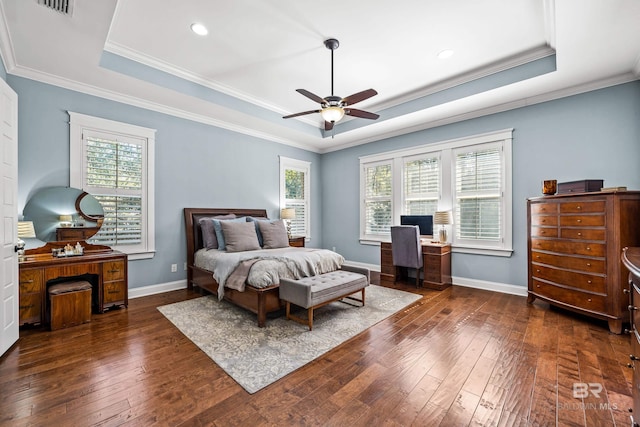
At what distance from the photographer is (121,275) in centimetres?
339

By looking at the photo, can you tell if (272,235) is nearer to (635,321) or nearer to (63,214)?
(63,214)

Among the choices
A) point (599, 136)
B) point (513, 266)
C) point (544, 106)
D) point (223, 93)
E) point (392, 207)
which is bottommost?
point (513, 266)

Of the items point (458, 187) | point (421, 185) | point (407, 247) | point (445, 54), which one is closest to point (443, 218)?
point (458, 187)

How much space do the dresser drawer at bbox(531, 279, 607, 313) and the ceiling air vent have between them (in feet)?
17.8

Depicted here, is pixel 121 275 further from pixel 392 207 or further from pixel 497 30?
pixel 497 30

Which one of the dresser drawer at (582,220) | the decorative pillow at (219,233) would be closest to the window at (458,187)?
the dresser drawer at (582,220)

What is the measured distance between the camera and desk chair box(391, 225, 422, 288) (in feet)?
14.6

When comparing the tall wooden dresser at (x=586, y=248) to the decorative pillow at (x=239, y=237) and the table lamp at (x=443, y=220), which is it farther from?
the decorative pillow at (x=239, y=237)

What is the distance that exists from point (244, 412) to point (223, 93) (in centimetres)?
401

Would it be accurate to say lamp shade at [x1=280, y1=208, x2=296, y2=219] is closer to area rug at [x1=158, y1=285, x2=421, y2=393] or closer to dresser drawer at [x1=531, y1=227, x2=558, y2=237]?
area rug at [x1=158, y1=285, x2=421, y2=393]

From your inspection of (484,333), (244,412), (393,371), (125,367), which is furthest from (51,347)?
(484,333)

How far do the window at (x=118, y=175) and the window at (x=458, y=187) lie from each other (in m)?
4.03

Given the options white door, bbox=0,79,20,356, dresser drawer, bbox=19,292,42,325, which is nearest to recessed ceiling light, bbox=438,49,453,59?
white door, bbox=0,79,20,356

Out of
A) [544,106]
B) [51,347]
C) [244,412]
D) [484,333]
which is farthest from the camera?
[544,106]
